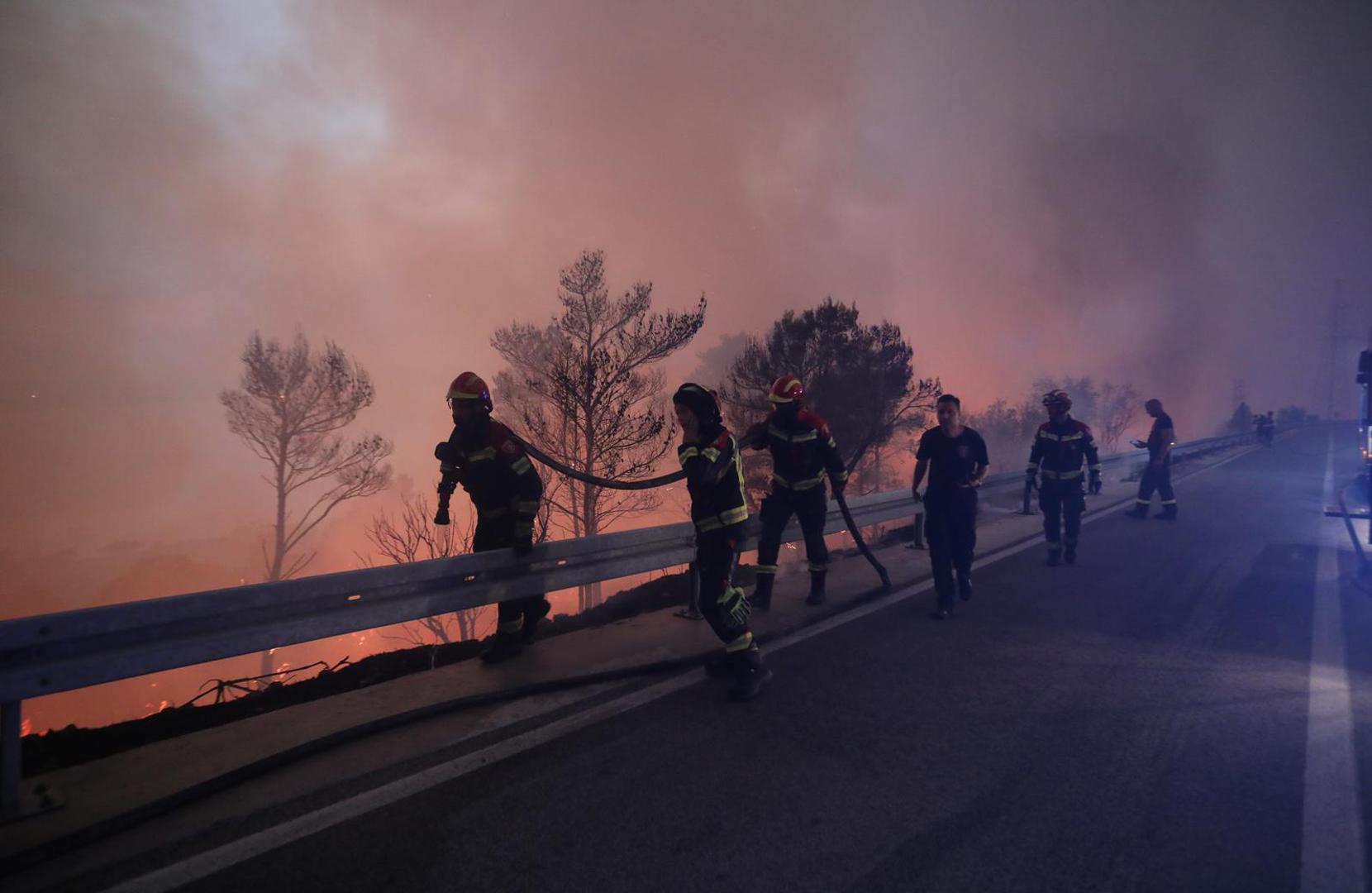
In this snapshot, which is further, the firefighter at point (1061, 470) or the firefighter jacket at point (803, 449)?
the firefighter at point (1061, 470)

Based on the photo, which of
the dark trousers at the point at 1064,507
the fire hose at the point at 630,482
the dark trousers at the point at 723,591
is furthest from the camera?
the dark trousers at the point at 1064,507

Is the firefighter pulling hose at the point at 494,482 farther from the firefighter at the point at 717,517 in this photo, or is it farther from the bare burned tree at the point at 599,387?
the bare burned tree at the point at 599,387

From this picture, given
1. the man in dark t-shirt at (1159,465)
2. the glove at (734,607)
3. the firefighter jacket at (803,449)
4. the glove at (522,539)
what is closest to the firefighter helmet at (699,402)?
the glove at (734,607)

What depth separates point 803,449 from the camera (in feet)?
20.1

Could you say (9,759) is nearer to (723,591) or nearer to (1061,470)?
(723,591)

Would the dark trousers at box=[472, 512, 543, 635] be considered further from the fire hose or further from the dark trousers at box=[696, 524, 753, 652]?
the dark trousers at box=[696, 524, 753, 652]

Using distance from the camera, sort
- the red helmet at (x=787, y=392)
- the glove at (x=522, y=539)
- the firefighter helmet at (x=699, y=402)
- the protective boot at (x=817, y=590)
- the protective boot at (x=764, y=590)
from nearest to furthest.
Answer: the firefighter helmet at (x=699, y=402)
the glove at (x=522, y=539)
the red helmet at (x=787, y=392)
the protective boot at (x=764, y=590)
the protective boot at (x=817, y=590)

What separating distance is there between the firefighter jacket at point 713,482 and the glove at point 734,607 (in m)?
0.44

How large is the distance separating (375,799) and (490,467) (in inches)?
96.4

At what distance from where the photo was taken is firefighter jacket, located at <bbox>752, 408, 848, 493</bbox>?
6098mm

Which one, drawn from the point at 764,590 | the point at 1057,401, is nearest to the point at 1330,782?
the point at 764,590

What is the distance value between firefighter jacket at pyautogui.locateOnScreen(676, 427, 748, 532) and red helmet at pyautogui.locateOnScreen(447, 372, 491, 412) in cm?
158

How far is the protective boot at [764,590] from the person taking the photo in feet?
20.1

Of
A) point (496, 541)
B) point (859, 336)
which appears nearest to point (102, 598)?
point (859, 336)
